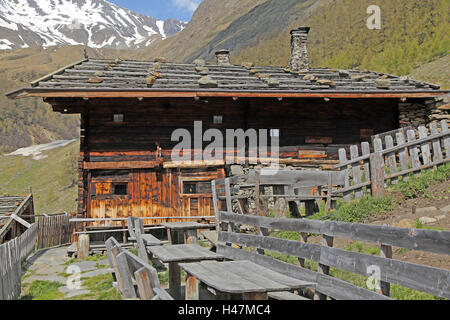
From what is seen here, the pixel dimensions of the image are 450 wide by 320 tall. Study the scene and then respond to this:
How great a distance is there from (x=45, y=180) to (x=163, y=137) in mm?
46766

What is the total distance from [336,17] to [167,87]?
44566mm

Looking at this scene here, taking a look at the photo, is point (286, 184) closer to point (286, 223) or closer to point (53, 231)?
point (286, 223)

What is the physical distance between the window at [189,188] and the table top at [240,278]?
8047 millimetres

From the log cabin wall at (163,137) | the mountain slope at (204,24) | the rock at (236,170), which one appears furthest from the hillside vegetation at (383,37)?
the mountain slope at (204,24)

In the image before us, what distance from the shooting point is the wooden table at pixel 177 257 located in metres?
5.62

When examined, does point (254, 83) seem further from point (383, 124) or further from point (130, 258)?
point (130, 258)

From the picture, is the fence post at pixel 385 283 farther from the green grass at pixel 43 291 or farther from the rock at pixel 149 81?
the rock at pixel 149 81

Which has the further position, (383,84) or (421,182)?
(383,84)

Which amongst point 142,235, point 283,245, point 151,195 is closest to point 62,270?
point 151,195

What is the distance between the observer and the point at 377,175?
9.37m

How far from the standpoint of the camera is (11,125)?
9406 centimetres

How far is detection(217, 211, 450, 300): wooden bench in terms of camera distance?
382 centimetres
